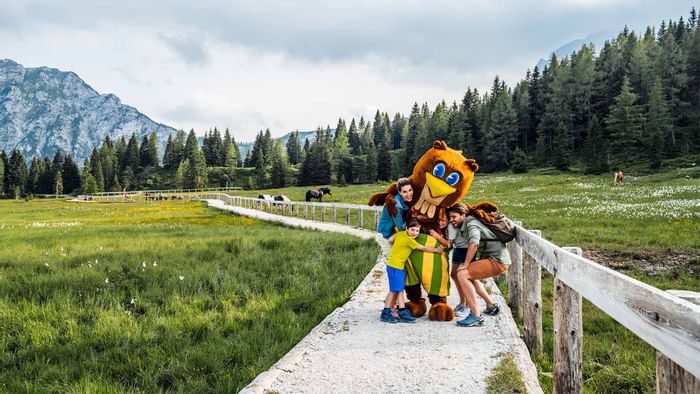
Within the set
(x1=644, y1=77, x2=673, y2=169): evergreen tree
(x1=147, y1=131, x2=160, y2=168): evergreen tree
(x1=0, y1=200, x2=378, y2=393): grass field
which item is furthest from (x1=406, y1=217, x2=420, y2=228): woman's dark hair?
(x1=147, y1=131, x2=160, y2=168): evergreen tree

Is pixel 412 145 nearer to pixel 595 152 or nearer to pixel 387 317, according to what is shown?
pixel 595 152

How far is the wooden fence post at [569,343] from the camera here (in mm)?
3568

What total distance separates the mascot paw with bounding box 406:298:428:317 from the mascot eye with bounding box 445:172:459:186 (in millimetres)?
1785

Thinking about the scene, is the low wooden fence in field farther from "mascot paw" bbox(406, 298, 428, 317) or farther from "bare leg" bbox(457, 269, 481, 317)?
"mascot paw" bbox(406, 298, 428, 317)

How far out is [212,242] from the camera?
12188 mm

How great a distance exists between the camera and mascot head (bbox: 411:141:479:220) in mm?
6102

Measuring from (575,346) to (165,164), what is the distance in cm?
14155

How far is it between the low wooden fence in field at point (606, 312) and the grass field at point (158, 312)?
113 inches

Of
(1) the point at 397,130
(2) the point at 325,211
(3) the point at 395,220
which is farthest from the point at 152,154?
(3) the point at 395,220

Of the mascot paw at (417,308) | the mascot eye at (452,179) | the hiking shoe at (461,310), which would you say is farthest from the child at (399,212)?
the hiking shoe at (461,310)

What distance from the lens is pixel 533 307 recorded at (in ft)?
16.4

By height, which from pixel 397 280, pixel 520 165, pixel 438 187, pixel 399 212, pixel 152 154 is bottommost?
pixel 397 280

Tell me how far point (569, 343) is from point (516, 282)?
3281 millimetres

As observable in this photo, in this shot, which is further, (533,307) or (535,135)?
(535,135)
